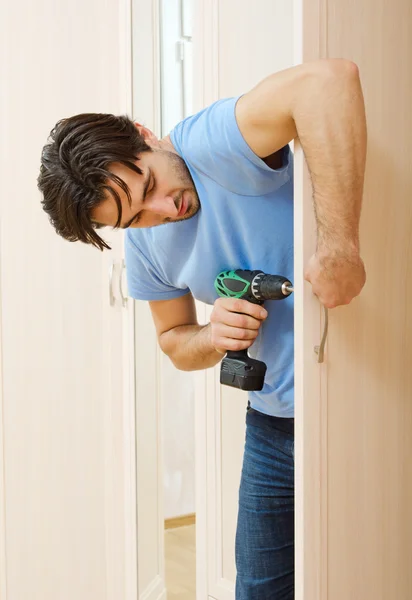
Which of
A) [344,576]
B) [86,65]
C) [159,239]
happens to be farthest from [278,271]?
[86,65]

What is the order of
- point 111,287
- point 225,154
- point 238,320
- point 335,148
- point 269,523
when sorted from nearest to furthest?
point 335,148 → point 225,154 → point 238,320 → point 269,523 → point 111,287

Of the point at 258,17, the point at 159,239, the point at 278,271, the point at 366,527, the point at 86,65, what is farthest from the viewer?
the point at 86,65

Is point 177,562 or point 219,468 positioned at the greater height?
point 219,468

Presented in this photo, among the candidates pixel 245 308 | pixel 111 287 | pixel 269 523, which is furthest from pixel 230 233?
pixel 111 287

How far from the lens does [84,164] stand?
4.18 ft

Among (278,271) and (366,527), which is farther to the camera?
(278,271)

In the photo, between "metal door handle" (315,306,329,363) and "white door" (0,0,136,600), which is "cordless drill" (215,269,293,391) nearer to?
"metal door handle" (315,306,329,363)

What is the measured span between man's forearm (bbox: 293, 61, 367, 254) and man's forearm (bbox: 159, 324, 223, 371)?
0.51 m

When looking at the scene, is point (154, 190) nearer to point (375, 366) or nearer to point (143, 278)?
point (143, 278)

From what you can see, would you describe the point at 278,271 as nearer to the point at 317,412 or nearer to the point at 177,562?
the point at 317,412

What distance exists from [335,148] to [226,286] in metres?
0.37

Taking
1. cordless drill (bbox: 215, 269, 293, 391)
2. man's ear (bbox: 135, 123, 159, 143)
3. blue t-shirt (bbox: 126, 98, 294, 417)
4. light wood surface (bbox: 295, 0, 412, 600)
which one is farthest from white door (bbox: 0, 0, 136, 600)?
light wood surface (bbox: 295, 0, 412, 600)

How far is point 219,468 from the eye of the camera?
6.57ft

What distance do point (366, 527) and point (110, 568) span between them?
1.17 metres
